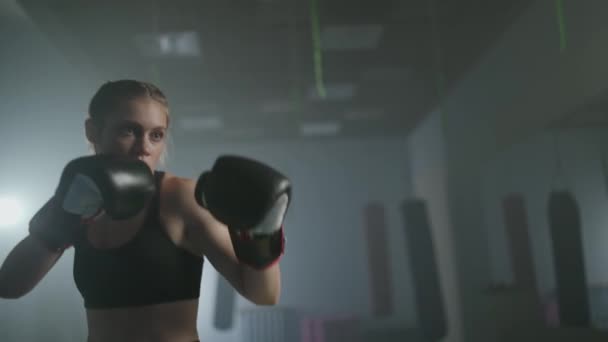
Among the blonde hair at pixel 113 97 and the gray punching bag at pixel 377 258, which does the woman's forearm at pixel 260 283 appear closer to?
the blonde hair at pixel 113 97

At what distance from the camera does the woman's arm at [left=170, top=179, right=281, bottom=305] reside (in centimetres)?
95

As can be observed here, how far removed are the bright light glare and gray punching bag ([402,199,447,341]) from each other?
3.10 meters

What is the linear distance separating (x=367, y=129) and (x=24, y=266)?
6.90 m

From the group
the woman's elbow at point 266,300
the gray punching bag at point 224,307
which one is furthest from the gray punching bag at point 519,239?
the woman's elbow at point 266,300

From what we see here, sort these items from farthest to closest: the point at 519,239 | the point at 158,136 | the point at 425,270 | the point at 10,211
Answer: the point at 519,239 < the point at 425,270 < the point at 10,211 < the point at 158,136

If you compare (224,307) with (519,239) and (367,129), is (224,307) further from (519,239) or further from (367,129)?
(367,129)

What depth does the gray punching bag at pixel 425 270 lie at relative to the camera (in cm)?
413

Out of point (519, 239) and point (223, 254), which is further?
point (519, 239)

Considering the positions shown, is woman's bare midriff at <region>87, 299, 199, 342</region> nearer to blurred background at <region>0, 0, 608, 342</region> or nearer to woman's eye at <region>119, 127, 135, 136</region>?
woman's eye at <region>119, 127, 135, 136</region>

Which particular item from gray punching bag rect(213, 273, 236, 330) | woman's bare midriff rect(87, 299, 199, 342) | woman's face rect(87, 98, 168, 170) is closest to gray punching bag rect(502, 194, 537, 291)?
gray punching bag rect(213, 273, 236, 330)

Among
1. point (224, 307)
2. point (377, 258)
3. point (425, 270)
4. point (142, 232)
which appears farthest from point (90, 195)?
point (377, 258)

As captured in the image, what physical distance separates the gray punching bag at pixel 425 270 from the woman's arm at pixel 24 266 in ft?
11.6

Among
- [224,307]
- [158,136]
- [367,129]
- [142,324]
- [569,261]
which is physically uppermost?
[367,129]

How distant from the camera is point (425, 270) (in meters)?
4.19
